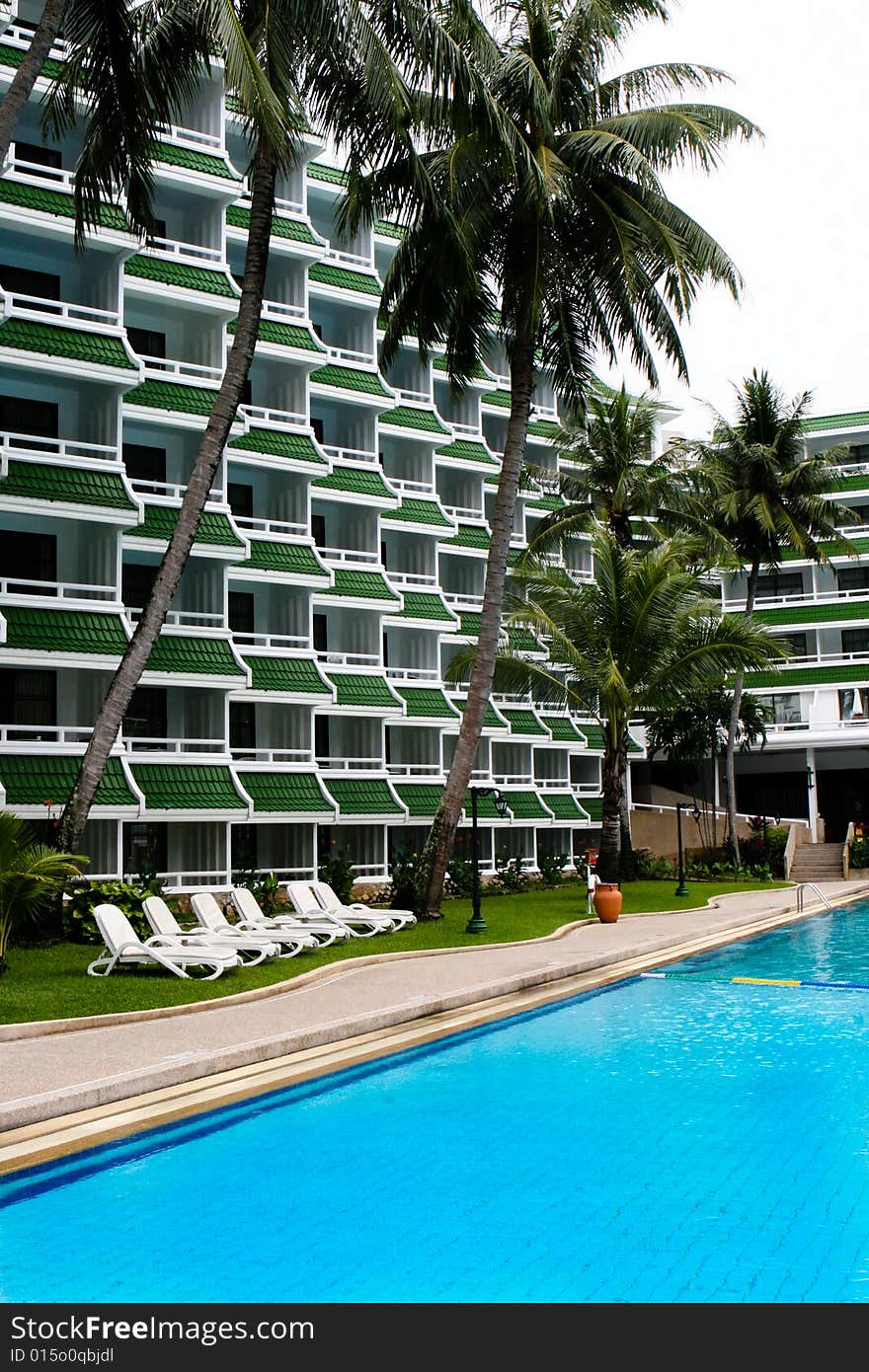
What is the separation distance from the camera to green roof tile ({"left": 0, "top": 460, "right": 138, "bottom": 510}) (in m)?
28.7

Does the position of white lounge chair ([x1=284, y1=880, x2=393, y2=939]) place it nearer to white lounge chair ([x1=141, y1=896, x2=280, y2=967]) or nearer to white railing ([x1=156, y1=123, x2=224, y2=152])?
white lounge chair ([x1=141, y1=896, x2=280, y2=967])

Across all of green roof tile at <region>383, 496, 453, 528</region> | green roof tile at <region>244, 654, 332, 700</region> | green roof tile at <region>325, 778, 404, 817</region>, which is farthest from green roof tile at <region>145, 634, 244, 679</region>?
green roof tile at <region>383, 496, 453, 528</region>

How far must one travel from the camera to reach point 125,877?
98.0 ft

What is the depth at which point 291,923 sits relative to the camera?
74.3 feet

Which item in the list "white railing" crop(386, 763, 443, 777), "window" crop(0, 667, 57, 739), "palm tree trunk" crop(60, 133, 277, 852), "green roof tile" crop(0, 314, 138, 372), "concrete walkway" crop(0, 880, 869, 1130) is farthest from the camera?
"white railing" crop(386, 763, 443, 777)

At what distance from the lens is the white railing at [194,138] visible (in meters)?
32.7

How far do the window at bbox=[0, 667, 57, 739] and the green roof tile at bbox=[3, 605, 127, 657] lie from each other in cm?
144

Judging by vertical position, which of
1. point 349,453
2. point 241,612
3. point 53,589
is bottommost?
point 53,589

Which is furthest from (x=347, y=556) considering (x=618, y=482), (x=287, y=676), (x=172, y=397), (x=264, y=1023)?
(x=264, y=1023)

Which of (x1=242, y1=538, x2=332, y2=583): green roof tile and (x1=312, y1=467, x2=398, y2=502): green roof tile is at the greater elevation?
Answer: (x1=312, y1=467, x2=398, y2=502): green roof tile

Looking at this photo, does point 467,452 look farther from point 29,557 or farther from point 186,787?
point 186,787

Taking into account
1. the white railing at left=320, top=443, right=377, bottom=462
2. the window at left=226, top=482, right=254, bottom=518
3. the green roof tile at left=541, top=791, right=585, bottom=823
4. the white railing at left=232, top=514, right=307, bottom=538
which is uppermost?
the white railing at left=320, top=443, right=377, bottom=462

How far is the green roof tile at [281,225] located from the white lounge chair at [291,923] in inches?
788

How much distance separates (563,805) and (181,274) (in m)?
22.3
